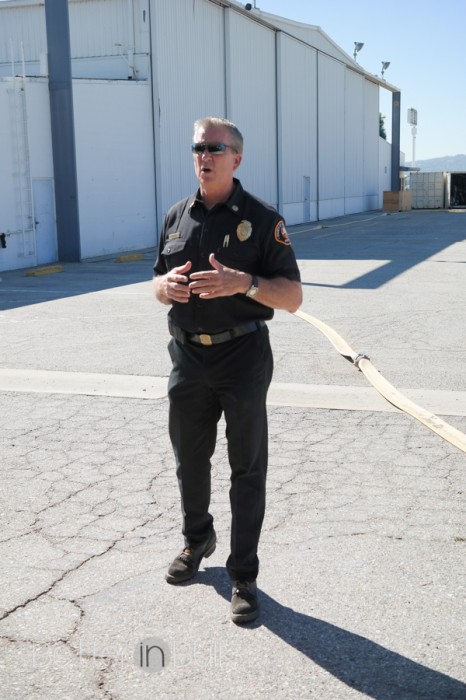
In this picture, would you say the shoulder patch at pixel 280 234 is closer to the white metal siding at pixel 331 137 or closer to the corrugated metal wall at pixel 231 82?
the corrugated metal wall at pixel 231 82

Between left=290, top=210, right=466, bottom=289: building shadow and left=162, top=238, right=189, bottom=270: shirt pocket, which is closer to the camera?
left=162, top=238, right=189, bottom=270: shirt pocket

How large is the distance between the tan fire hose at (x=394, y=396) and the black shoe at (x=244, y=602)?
2.67m

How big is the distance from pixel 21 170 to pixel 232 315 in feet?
58.7

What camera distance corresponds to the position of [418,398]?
Answer: 757 cm

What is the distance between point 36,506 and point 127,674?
6.48 feet

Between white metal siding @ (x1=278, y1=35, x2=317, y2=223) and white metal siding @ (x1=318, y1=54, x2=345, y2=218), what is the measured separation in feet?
3.94

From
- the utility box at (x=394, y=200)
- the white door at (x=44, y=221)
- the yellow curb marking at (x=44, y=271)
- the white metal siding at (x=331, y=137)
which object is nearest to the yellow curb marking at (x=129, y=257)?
the white door at (x=44, y=221)

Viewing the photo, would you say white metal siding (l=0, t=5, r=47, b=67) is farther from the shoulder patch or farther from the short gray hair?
the shoulder patch

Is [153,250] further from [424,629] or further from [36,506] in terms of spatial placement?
[424,629]

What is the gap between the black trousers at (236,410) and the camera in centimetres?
388

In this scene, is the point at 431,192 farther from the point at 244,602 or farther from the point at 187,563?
the point at 244,602

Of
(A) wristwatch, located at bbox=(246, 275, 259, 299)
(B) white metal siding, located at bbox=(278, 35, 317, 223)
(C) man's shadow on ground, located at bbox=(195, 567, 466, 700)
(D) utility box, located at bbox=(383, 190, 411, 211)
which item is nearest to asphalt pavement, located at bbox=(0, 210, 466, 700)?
(C) man's shadow on ground, located at bbox=(195, 567, 466, 700)

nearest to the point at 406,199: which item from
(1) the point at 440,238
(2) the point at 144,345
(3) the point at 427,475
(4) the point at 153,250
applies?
(1) the point at 440,238

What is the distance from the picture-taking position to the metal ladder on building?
2027 centimetres
